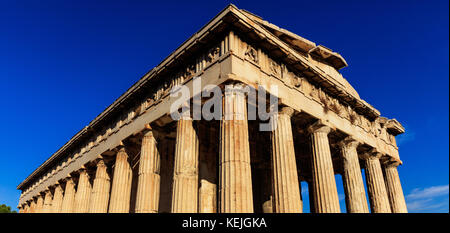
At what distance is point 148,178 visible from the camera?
61.6 ft

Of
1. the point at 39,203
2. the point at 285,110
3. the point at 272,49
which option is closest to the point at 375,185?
the point at 285,110

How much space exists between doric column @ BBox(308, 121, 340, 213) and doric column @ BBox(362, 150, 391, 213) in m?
5.91

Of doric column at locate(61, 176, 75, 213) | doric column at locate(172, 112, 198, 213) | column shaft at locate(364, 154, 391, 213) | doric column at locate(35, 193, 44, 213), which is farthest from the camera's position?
doric column at locate(35, 193, 44, 213)

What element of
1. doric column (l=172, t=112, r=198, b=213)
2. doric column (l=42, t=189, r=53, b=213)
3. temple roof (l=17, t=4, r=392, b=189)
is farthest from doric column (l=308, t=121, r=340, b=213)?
doric column (l=42, t=189, r=53, b=213)

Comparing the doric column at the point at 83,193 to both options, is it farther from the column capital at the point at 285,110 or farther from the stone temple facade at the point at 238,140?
the column capital at the point at 285,110

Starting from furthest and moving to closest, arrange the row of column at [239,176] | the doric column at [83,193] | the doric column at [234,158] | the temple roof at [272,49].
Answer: the doric column at [83,193] → the temple roof at [272,49] → the row of column at [239,176] → the doric column at [234,158]

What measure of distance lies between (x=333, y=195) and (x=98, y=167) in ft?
51.5

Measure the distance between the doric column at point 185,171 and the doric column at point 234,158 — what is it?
2352 mm

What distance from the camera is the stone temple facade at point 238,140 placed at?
15242 mm

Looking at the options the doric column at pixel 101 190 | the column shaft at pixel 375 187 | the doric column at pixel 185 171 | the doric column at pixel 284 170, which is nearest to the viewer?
the doric column at pixel 284 170

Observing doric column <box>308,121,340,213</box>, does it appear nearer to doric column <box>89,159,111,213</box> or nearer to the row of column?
the row of column

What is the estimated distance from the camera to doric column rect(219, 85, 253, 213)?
13.3m

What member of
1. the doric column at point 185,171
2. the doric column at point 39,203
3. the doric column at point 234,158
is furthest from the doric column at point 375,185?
the doric column at point 39,203
